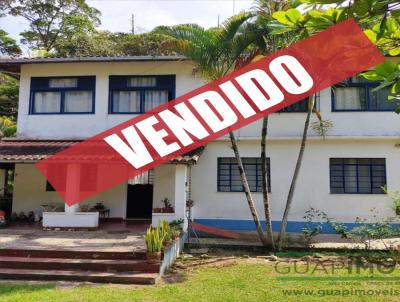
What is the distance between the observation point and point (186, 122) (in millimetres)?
15367

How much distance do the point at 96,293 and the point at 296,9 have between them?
299 inches

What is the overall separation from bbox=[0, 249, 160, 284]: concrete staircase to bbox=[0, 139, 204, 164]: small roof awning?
4012 millimetres

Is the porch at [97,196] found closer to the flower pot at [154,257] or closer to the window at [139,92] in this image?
the window at [139,92]

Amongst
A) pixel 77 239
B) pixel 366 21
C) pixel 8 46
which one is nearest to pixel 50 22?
pixel 8 46

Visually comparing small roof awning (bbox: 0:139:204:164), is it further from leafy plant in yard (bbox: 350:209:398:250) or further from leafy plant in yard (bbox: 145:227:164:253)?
leafy plant in yard (bbox: 350:209:398:250)

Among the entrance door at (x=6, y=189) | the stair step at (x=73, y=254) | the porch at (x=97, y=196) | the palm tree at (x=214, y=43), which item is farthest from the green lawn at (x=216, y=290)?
the entrance door at (x=6, y=189)

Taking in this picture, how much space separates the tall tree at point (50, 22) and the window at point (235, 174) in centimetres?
2502

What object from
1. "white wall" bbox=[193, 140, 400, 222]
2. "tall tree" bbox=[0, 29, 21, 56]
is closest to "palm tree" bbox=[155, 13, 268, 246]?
"white wall" bbox=[193, 140, 400, 222]

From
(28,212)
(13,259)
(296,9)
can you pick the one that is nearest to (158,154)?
(13,259)

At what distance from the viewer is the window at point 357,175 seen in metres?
15.2

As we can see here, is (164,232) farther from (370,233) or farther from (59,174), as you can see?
(59,174)

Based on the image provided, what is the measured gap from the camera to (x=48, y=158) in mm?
A: 13570

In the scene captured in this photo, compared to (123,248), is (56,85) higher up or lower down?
higher up

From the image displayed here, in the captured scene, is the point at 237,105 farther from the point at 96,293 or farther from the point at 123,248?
the point at 96,293
